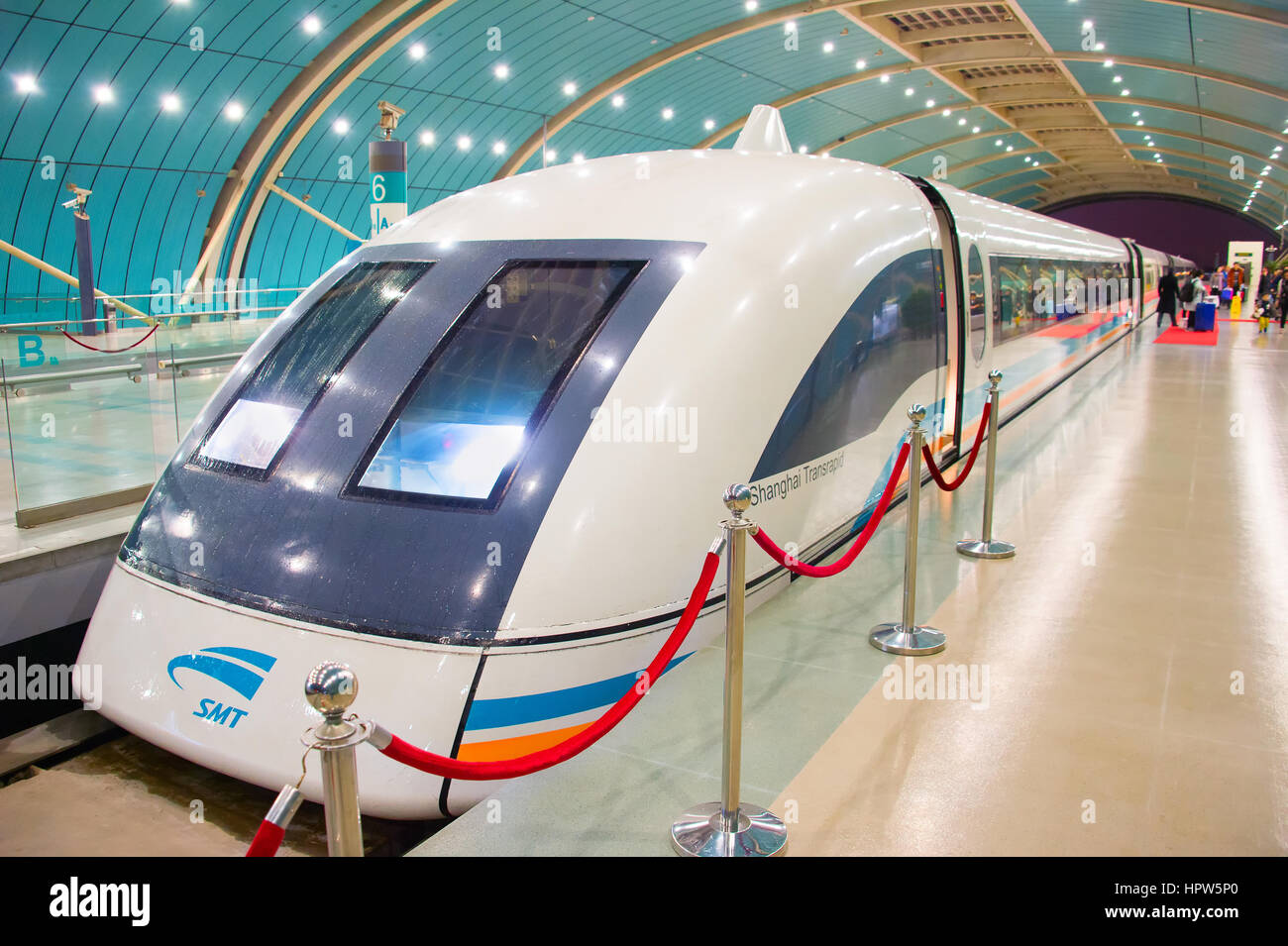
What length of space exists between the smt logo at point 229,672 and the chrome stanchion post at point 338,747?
1.76m

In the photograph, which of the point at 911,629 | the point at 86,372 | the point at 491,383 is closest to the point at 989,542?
the point at 911,629

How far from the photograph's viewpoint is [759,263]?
476 cm

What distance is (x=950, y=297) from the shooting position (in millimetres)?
7520

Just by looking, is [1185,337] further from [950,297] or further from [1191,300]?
[950,297]

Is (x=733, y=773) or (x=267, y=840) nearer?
(x=267, y=840)

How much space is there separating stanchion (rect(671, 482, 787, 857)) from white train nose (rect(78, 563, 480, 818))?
939 millimetres

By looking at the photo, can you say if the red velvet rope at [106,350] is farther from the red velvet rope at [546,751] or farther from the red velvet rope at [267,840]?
the red velvet rope at [267,840]

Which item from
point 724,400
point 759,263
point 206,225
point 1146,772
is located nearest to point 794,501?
point 724,400

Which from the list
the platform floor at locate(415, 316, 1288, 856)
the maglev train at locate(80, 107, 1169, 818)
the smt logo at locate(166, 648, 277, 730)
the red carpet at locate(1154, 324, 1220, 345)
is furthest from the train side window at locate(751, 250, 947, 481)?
the red carpet at locate(1154, 324, 1220, 345)

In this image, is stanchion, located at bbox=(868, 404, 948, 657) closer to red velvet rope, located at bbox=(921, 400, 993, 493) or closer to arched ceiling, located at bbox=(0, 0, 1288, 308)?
red velvet rope, located at bbox=(921, 400, 993, 493)

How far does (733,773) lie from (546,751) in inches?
26.8

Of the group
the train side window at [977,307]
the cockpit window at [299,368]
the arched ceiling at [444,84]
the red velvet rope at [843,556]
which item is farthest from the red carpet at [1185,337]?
the cockpit window at [299,368]

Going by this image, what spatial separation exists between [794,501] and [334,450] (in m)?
2.16
